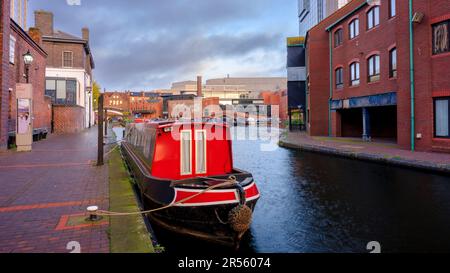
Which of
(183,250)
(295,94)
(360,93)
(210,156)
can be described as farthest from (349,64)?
(183,250)

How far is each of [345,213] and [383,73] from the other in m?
15.6

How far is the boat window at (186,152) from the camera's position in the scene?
7.06m

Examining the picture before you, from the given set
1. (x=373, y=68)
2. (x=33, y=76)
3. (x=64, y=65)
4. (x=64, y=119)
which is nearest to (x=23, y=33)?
(x=33, y=76)

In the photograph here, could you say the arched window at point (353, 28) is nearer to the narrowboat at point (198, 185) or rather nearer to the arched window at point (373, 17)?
the arched window at point (373, 17)

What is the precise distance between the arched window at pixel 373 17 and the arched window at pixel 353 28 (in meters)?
1.43

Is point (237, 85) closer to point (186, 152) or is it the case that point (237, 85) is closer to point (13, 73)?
point (13, 73)

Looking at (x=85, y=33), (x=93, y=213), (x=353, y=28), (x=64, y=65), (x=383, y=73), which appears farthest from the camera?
(x=85, y=33)

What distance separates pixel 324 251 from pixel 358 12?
22234 mm

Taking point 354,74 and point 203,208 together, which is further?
point 354,74

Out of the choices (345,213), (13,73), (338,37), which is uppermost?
(338,37)

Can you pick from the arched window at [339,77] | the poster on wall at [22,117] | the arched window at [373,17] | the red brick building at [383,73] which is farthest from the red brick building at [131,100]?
the poster on wall at [22,117]

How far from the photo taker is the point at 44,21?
118 ft

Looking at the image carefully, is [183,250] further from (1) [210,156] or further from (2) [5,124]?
(2) [5,124]

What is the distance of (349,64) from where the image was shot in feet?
81.9
